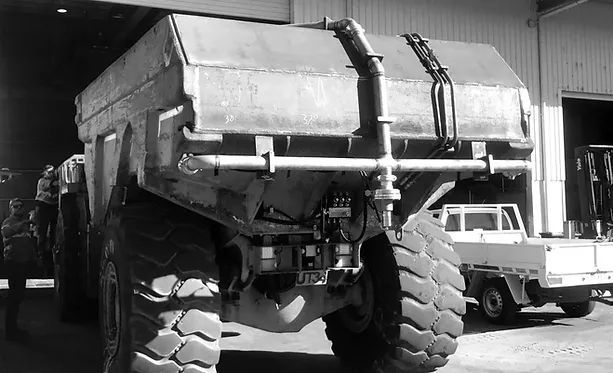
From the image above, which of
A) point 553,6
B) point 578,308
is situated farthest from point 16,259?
point 553,6

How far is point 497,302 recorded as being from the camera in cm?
982

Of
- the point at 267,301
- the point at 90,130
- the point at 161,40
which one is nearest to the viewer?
the point at 161,40

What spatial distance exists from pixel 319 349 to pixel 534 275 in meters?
3.06

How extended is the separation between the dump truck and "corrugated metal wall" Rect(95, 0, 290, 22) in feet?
23.1

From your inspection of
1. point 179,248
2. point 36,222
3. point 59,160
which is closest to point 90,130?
point 179,248

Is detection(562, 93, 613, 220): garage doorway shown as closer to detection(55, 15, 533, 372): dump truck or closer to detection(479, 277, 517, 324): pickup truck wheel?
detection(479, 277, 517, 324): pickup truck wheel

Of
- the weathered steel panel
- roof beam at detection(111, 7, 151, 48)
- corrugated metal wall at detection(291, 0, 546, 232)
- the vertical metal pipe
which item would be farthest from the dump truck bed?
roof beam at detection(111, 7, 151, 48)

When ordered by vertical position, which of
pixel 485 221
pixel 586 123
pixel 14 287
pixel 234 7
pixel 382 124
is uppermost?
pixel 234 7

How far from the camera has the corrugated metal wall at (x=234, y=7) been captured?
40.6ft

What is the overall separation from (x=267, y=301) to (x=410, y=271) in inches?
46.0

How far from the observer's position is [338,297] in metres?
5.66

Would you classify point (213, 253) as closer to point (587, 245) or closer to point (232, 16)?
point (587, 245)

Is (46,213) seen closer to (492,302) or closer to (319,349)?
(319,349)

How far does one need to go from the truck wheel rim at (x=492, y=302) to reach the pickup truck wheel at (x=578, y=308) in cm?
124
